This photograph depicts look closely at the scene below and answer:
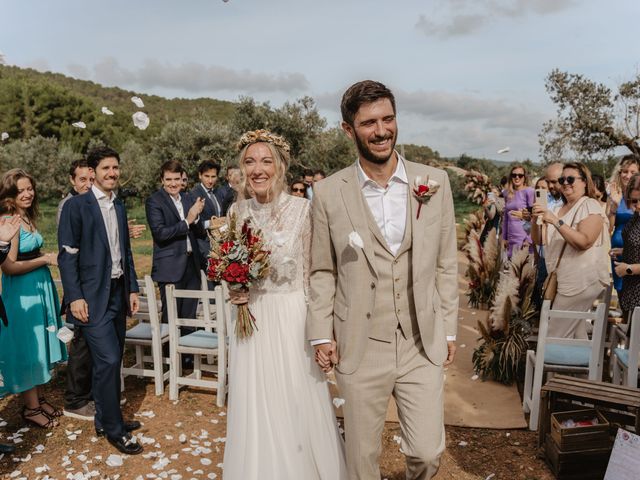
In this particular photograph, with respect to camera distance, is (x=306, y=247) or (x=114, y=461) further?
(x=114, y=461)

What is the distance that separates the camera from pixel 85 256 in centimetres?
431

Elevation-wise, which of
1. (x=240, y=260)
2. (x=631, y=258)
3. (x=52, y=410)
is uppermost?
(x=240, y=260)

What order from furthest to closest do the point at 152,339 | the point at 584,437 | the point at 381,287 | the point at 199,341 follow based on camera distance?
the point at 152,339 < the point at 199,341 < the point at 584,437 < the point at 381,287

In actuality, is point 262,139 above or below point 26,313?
above

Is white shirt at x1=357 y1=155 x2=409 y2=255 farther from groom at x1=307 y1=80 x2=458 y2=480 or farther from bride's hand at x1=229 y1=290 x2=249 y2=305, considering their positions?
bride's hand at x1=229 y1=290 x2=249 y2=305

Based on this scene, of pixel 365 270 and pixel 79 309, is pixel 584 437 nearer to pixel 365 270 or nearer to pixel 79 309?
pixel 365 270

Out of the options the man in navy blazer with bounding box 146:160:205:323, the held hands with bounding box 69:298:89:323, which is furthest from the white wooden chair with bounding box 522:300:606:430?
the man in navy blazer with bounding box 146:160:205:323

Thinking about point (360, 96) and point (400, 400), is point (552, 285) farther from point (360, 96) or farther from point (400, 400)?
point (360, 96)

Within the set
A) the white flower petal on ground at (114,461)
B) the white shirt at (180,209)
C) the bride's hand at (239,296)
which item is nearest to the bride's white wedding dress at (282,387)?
the bride's hand at (239,296)

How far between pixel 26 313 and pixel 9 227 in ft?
5.66

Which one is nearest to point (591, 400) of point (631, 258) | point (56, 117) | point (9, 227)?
point (631, 258)

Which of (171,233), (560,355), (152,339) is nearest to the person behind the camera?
(560,355)

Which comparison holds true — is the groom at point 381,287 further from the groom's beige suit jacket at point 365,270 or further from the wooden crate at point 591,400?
the wooden crate at point 591,400

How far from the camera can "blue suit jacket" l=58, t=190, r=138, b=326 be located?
4246 mm
